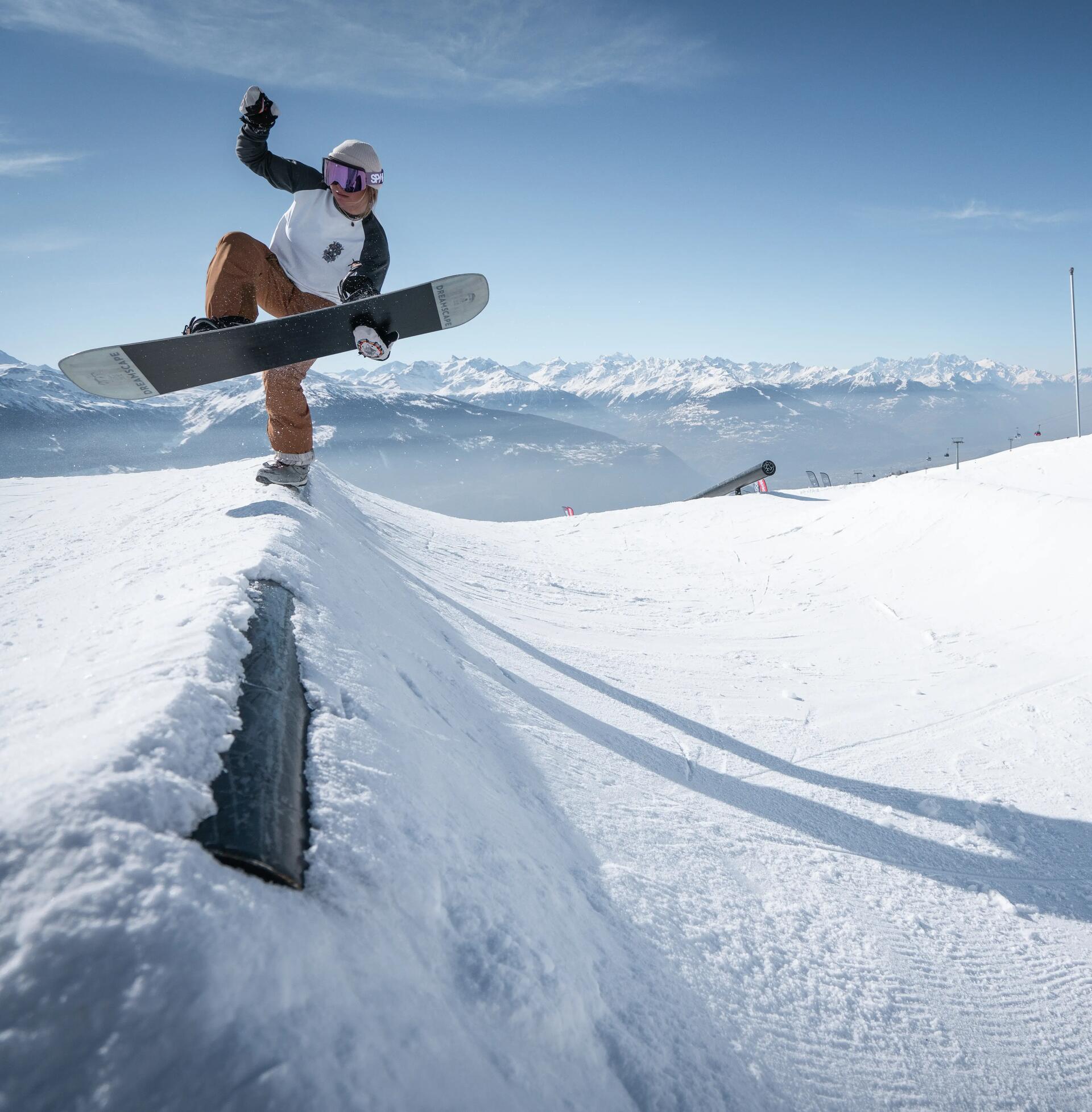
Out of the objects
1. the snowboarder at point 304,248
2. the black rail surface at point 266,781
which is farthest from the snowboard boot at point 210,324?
the black rail surface at point 266,781

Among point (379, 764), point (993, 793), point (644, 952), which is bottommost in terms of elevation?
point (993, 793)

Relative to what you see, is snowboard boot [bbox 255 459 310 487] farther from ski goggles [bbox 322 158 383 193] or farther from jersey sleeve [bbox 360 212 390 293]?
ski goggles [bbox 322 158 383 193]

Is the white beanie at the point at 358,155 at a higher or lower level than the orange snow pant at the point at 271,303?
higher

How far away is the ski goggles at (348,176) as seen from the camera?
449 cm

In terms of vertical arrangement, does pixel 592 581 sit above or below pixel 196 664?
below

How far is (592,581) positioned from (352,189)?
20.4ft

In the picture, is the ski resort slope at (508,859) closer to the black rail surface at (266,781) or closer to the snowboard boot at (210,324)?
the black rail surface at (266,781)

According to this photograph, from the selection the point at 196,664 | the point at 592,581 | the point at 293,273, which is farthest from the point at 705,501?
the point at 196,664

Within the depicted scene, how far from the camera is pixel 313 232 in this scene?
15.4 feet

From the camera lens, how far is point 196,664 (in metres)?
1.77

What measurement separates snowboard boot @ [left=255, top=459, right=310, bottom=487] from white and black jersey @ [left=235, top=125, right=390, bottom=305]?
1721 millimetres

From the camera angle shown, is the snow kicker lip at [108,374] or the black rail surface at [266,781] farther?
the snow kicker lip at [108,374]

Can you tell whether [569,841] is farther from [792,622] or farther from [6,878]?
[792,622]

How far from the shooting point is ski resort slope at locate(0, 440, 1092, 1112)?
989mm
